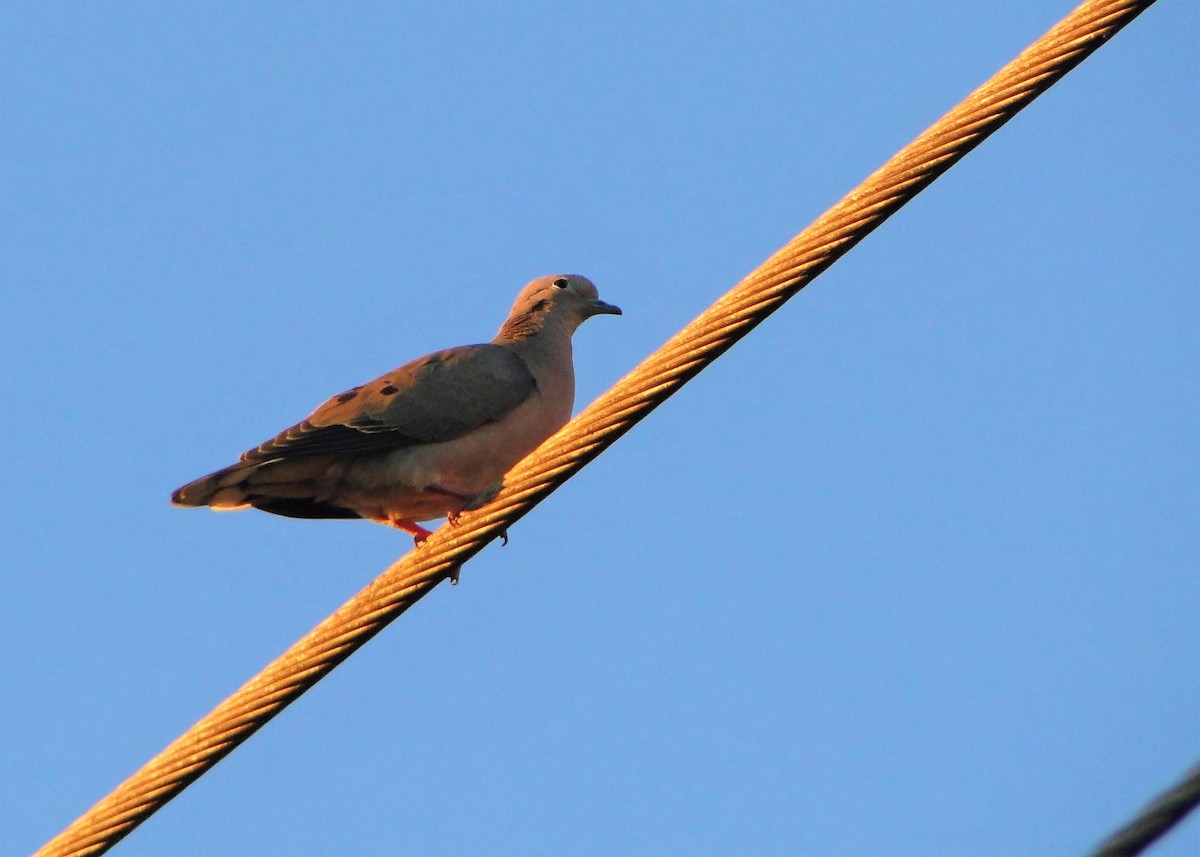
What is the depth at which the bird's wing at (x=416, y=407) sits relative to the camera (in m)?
6.67

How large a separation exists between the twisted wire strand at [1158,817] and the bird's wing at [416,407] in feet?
16.4

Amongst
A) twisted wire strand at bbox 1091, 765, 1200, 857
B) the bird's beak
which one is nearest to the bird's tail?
the bird's beak

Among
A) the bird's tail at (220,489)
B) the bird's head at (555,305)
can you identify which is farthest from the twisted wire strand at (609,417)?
the bird's head at (555,305)

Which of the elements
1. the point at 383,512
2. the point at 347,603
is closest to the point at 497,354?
the point at 383,512

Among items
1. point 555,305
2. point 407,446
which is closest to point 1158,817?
point 407,446

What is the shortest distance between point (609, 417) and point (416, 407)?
3273 mm

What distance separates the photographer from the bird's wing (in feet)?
21.9

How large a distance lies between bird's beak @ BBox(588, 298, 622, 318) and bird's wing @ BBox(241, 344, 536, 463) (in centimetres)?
→ 106

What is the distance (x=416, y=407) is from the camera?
7000mm

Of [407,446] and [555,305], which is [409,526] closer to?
[407,446]

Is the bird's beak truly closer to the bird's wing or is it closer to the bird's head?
the bird's head

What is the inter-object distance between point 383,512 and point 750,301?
3.67 m

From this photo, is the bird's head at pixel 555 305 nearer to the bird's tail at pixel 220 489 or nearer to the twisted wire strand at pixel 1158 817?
the bird's tail at pixel 220 489

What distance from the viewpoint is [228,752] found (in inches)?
152
